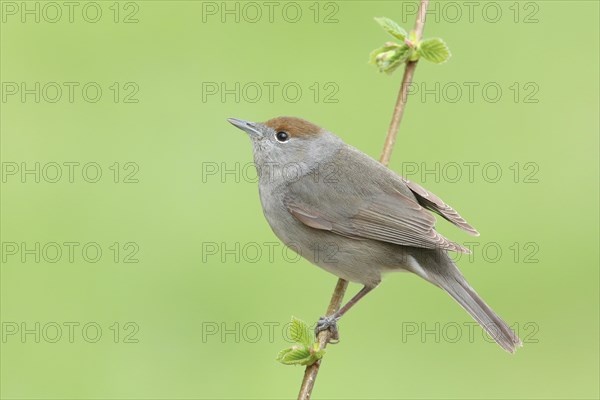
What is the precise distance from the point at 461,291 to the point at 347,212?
2.59 ft

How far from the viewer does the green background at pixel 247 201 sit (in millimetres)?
7062

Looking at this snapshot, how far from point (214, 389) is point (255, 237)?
157cm

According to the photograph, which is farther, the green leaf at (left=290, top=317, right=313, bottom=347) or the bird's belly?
the bird's belly

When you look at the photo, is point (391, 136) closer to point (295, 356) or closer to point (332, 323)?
point (332, 323)

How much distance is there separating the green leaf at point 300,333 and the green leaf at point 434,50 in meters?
1.33

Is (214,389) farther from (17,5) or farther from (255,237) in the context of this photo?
(17,5)

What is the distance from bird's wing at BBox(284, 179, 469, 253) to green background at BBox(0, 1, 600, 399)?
1891 millimetres

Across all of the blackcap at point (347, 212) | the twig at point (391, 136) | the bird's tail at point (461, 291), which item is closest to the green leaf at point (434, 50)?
the twig at point (391, 136)

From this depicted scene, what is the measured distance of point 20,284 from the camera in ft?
24.9

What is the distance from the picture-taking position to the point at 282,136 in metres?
5.53

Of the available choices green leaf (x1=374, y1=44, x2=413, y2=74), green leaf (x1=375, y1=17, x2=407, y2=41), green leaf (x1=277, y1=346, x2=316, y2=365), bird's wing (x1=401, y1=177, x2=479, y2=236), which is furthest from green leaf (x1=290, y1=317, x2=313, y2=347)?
bird's wing (x1=401, y1=177, x2=479, y2=236)

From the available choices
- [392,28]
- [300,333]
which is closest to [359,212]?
[392,28]

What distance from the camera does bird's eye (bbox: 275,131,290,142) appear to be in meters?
5.52

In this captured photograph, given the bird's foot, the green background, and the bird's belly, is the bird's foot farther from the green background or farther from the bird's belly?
the green background
